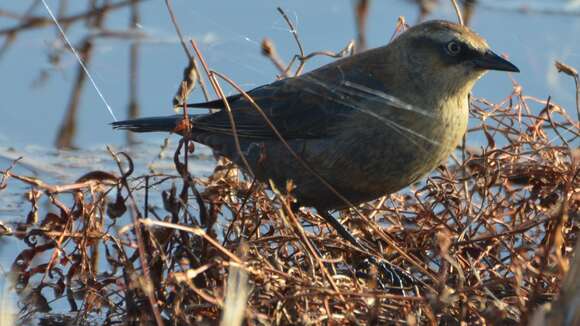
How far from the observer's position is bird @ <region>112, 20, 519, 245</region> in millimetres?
5098

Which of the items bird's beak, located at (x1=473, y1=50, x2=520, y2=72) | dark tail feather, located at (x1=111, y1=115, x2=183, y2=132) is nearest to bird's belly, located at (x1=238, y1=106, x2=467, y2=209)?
bird's beak, located at (x1=473, y1=50, x2=520, y2=72)

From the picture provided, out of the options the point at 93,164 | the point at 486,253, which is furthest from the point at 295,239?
the point at 93,164

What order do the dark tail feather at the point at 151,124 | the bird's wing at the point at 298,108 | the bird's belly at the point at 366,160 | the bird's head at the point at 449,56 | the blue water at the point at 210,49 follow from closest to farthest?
the bird's belly at the point at 366,160 → the bird's head at the point at 449,56 → the bird's wing at the point at 298,108 → the dark tail feather at the point at 151,124 → the blue water at the point at 210,49

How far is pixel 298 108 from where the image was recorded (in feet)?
18.0

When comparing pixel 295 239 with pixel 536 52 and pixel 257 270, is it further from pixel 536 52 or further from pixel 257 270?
→ pixel 536 52

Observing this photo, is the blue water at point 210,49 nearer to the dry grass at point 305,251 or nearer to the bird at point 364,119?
the bird at point 364,119

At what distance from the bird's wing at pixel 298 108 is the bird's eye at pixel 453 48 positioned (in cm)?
36

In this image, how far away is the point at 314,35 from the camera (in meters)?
7.36

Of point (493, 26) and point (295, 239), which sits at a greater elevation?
point (493, 26)

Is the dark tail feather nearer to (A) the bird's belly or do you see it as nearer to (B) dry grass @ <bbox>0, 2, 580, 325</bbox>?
(B) dry grass @ <bbox>0, 2, 580, 325</bbox>

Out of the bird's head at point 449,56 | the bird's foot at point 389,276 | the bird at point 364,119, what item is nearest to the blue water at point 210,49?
the bird at point 364,119

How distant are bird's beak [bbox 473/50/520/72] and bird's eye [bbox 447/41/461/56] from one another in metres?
0.09

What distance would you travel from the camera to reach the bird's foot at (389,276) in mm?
4786

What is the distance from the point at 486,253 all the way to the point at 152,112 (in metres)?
2.62
